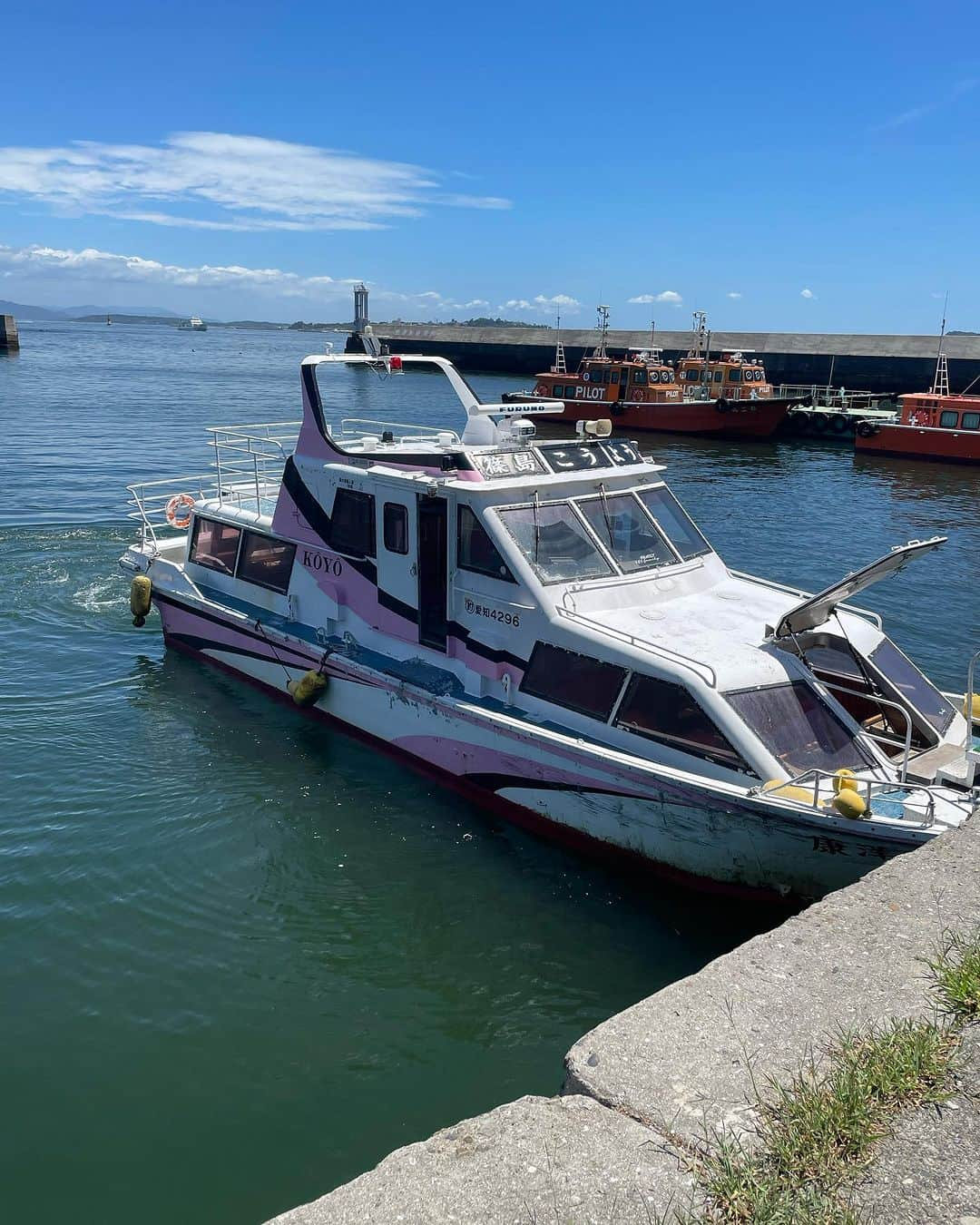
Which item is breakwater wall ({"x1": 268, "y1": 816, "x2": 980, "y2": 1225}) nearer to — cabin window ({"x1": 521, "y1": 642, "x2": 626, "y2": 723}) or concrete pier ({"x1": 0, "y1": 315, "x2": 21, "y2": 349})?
cabin window ({"x1": 521, "y1": 642, "x2": 626, "y2": 723})

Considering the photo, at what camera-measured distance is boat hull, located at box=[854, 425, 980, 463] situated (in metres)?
36.7

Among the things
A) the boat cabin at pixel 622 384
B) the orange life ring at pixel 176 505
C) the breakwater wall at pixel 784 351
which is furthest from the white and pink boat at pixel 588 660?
the boat cabin at pixel 622 384

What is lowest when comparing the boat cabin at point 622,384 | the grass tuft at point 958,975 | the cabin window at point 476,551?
the grass tuft at point 958,975

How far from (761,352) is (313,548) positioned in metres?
61.3

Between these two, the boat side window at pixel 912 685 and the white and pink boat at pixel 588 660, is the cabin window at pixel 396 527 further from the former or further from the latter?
the boat side window at pixel 912 685

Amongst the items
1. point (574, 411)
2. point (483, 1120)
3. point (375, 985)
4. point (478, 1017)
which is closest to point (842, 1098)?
point (483, 1120)

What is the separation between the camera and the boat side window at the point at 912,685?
29.6 feet

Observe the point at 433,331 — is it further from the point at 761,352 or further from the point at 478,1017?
the point at 478,1017

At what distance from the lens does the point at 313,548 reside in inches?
469

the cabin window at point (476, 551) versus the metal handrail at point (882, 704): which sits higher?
the cabin window at point (476, 551)

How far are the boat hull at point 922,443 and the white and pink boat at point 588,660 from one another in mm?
30279

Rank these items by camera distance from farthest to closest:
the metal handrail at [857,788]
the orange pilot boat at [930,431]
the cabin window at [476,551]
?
the orange pilot boat at [930,431] → the cabin window at [476,551] → the metal handrail at [857,788]

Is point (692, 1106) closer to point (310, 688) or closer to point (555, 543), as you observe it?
point (555, 543)

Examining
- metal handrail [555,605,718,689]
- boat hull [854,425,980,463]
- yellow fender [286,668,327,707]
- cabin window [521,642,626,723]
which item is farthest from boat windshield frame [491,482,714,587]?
boat hull [854,425,980,463]
